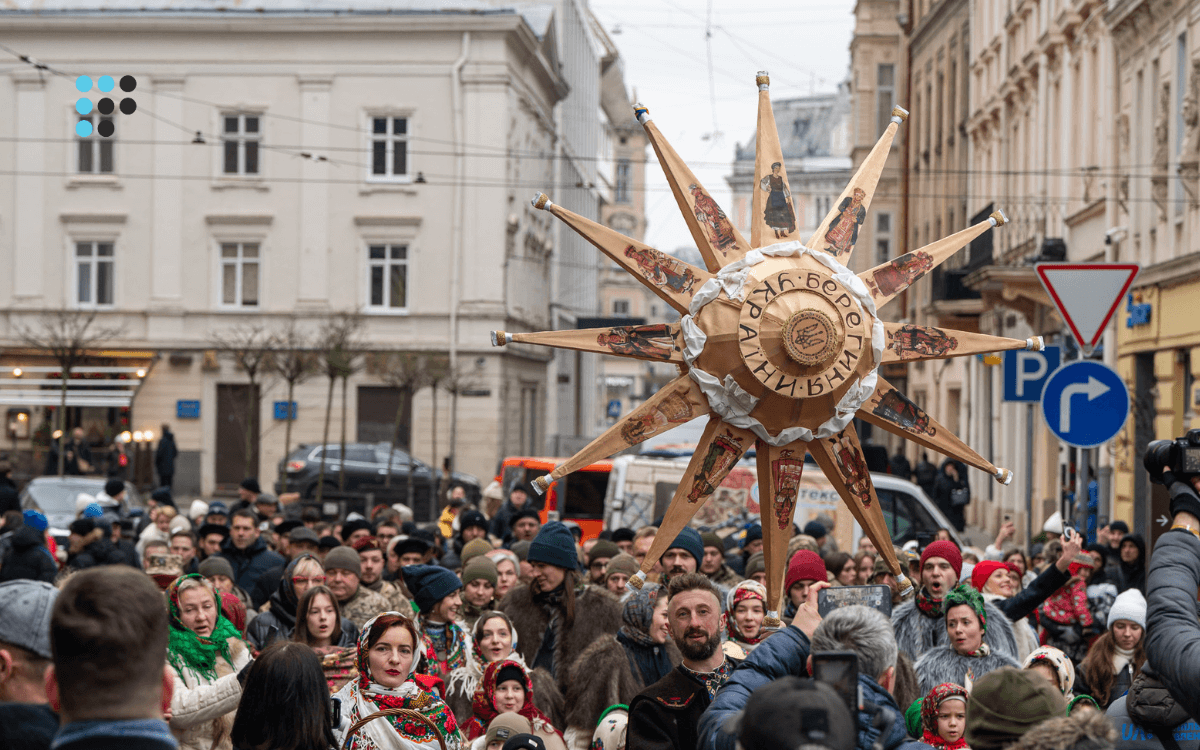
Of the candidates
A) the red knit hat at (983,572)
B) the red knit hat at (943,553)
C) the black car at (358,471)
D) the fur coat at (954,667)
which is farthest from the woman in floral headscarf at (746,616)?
the black car at (358,471)

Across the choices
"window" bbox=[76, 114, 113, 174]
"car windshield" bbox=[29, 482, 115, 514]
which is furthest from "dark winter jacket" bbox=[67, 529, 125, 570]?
"window" bbox=[76, 114, 113, 174]

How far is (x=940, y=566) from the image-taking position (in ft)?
24.8

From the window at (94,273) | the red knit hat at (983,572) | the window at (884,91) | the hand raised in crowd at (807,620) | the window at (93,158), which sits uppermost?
the window at (884,91)

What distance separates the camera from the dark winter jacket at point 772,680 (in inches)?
161

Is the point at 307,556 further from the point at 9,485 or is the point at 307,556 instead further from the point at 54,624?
the point at 9,485

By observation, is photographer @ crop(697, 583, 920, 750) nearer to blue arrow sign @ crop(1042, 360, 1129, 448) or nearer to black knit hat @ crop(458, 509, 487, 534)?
blue arrow sign @ crop(1042, 360, 1129, 448)

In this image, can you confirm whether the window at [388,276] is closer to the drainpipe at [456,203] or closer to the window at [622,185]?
the drainpipe at [456,203]

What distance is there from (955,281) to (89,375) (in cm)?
2203

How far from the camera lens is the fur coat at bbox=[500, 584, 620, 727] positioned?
7.94 meters

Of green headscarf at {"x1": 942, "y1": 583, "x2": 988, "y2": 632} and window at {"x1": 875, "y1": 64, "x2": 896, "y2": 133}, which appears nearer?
green headscarf at {"x1": 942, "y1": 583, "x2": 988, "y2": 632}

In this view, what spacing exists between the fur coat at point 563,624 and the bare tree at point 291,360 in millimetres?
23237

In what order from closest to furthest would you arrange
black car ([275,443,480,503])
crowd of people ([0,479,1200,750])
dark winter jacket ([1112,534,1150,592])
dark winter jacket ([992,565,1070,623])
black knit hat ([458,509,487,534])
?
crowd of people ([0,479,1200,750]) < dark winter jacket ([992,565,1070,623]) < dark winter jacket ([1112,534,1150,592]) < black knit hat ([458,509,487,534]) < black car ([275,443,480,503])

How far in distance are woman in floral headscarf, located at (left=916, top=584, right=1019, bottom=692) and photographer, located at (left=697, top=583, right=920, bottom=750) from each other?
6.80 feet

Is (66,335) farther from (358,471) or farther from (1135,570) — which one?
(1135,570)
